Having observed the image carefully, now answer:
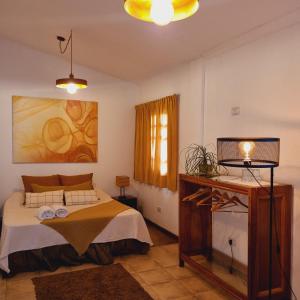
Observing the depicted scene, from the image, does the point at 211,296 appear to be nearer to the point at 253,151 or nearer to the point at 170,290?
the point at 170,290

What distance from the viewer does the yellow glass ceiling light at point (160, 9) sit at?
139cm

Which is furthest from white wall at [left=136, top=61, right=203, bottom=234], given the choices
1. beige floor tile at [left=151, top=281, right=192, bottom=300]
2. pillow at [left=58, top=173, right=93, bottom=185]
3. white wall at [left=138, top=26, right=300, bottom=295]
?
beige floor tile at [left=151, top=281, right=192, bottom=300]

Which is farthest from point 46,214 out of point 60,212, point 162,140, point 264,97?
point 264,97

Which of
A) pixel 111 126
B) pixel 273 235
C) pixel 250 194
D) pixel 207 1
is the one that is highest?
pixel 207 1

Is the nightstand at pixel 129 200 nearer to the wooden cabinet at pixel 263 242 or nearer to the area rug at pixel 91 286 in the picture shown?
the area rug at pixel 91 286

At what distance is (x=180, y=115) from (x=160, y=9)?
305 centimetres

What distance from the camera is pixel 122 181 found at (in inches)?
214

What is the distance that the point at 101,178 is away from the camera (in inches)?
220

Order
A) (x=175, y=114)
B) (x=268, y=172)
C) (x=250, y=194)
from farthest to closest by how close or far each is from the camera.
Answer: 1. (x=175, y=114)
2. (x=268, y=172)
3. (x=250, y=194)

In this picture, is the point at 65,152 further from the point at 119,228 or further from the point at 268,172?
the point at 268,172

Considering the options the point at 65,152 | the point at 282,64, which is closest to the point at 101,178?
the point at 65,152

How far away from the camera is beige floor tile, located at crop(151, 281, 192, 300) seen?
9.57ft

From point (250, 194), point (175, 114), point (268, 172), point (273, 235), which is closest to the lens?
point (250, 194)

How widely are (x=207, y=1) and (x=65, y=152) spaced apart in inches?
138
